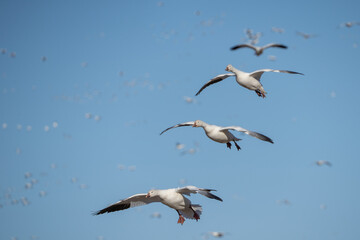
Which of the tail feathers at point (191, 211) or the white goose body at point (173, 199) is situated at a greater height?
the white goose body at point (173, 199)

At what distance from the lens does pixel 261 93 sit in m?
18.9

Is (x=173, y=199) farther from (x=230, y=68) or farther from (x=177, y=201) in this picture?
(x=230, y=68)

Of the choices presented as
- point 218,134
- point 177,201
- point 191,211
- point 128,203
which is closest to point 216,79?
point 218,134

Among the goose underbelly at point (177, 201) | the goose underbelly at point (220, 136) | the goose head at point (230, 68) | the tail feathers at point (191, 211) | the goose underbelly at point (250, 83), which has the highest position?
the goose head at point (230, 68)

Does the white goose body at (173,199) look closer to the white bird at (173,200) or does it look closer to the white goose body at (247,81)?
the white bird at (173,200)

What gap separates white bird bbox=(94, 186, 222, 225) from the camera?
619 inches

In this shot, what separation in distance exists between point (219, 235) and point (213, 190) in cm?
1456

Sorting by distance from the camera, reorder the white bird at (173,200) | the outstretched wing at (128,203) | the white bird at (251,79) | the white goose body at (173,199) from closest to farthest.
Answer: the white bird at (173,200), the white goose body at (173,199), the outstretched wing at (128,203), the white bird at (251,79)

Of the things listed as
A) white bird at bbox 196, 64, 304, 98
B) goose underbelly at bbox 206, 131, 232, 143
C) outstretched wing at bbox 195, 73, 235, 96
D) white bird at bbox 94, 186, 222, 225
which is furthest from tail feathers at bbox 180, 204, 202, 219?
outstretched wing at bbox 195, 73, 235, 96

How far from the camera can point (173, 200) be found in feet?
53.0

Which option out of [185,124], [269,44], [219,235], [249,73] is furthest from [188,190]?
[219,235]

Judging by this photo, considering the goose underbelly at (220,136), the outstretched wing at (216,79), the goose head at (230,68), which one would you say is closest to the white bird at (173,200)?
the goose underbelly at (220,136)

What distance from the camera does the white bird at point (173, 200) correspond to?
1571 centimetres

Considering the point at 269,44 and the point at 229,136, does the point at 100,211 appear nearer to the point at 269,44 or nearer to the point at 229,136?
the point at 229,136
